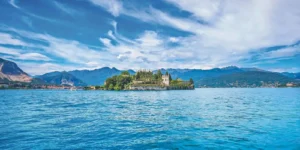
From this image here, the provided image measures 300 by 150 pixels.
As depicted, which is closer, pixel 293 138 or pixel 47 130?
pixel 293 138

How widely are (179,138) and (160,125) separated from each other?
23.1 ft

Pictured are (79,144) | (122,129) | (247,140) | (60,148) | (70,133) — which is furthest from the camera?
(122,129)

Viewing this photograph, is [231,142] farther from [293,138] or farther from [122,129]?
[122,129]

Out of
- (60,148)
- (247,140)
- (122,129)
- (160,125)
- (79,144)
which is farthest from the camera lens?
(160,125)

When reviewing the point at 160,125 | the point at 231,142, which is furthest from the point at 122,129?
the point at 231,142

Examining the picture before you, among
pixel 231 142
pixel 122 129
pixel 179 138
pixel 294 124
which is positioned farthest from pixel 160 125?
pixel 294 124

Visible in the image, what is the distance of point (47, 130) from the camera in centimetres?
2416

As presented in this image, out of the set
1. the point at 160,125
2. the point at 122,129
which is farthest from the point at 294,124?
the point at 122,129

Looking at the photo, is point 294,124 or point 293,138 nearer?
point 293,138

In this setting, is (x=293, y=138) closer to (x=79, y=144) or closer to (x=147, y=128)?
(x=147, y=128)

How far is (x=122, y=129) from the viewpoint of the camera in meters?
25.5

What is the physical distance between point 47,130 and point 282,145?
22.4m

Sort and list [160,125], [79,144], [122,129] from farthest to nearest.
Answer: [160,125], [122,129], [79,144]

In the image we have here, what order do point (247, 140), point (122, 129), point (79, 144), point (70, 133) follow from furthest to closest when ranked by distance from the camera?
point (122, 129), point (70, 133), point (247, 140), point (79, 144)
